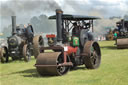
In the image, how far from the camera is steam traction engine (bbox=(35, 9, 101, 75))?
7863 millimetres

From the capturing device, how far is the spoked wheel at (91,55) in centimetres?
897

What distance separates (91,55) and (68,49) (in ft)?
4.52

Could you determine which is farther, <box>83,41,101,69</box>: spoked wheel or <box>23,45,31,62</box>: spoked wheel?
<box>23,45,31,62</box>: spoked wheel

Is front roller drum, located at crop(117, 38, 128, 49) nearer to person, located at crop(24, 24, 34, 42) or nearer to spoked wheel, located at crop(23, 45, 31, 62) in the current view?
person, located at crop(24, 24, 34, 42)

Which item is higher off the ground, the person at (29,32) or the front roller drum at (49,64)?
the person at (29,32)

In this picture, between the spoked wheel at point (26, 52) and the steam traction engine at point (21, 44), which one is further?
the steam traction engine at point (21, 44)

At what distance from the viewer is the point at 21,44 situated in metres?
14.2

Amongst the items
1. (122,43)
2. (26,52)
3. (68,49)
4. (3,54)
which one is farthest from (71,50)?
(122,43)

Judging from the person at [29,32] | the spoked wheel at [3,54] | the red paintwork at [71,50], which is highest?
the person at [29,32]

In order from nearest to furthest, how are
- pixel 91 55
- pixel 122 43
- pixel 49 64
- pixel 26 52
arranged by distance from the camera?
pixel 49 64
pixel 91 55
pixel 26 52
pixel 122 43

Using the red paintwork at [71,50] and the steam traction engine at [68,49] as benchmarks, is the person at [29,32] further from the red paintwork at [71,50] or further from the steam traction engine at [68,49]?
the red paintwork at [71,50]

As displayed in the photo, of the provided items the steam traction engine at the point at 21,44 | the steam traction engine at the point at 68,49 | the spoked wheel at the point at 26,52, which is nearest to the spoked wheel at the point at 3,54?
the steam traction engine at the point at 21,44

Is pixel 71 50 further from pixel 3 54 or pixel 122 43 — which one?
pixel 122 43

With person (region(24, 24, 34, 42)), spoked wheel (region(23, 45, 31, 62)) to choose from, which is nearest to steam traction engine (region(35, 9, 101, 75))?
spoked wheel (region(23, 45, 31, 62))
